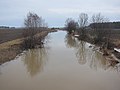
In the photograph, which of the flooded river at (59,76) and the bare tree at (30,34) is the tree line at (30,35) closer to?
the bare tree at (30,34)

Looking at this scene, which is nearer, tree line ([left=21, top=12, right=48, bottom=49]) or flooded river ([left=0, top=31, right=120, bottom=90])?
flooded river ([left=0, top=31, right=120, bottom=90])

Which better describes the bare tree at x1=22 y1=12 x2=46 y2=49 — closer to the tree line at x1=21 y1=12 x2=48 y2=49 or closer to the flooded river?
the tree line at x1=21 y1=12 x2=48 y2=49

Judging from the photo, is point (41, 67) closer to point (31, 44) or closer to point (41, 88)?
point (41, 88)

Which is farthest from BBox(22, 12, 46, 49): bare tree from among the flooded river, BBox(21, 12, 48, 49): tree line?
the flooded river

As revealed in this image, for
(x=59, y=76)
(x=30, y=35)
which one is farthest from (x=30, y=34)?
(x=59, y=76)

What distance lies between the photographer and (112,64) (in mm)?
15062

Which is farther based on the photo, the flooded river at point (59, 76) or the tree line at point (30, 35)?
the tree line at point (30, 35)

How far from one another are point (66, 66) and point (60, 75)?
7.96 ft

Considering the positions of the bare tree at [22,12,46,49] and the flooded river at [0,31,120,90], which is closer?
the flooded river at [0,31,120,90]

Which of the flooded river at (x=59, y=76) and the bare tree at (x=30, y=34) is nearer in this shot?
the flooded river at (x=59, y=76)

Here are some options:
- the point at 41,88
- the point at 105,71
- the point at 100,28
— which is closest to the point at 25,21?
the point at 100,28

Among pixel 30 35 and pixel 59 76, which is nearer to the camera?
pixel 59 76

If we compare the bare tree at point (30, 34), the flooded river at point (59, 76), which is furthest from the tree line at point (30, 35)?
the flooded river at point (59, 76)

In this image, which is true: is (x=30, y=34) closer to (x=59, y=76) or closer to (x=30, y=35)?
(x=30, y=35)
